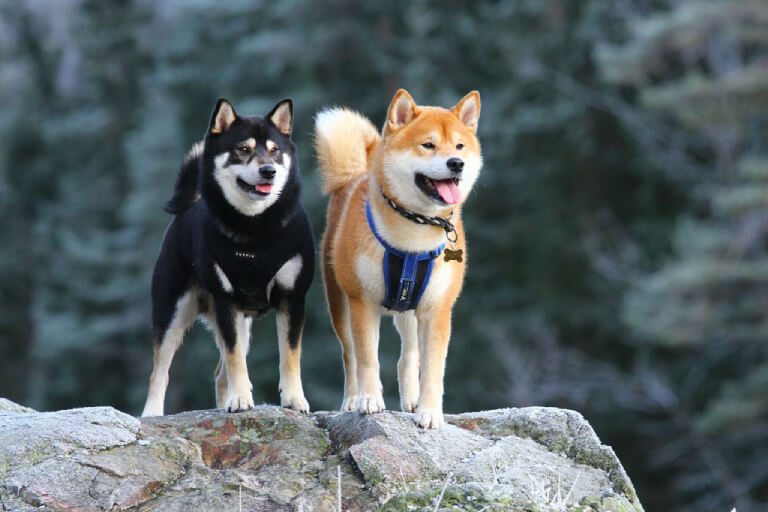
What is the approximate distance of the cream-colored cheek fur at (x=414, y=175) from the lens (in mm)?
5305

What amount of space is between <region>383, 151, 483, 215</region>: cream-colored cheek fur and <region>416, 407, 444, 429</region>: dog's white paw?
1.00m

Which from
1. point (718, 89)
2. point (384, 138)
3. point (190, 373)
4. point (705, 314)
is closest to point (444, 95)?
point (718, 89)

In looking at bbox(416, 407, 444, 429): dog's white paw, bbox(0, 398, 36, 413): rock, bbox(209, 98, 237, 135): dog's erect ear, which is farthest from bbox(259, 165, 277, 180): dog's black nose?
bbox(0, 398, 36, 413): rock

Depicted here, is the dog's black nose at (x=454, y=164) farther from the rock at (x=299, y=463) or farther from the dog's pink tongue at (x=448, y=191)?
the rock at (x=299, y=463)

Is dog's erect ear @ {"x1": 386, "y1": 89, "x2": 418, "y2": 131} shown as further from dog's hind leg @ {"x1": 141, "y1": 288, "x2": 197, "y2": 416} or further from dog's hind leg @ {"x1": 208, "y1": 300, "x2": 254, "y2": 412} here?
dog's hind leg @ {"x1": 141, "y1": 288, "x2": 197, "y2": 416}

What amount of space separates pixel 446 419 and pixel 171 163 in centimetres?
2429

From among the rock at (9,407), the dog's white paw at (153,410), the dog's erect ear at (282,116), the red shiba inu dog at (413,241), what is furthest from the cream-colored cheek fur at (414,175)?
the rock at (9,407)

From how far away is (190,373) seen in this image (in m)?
28.2

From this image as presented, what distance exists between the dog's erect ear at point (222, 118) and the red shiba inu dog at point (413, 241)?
80cm

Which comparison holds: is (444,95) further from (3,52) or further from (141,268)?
(3,52)

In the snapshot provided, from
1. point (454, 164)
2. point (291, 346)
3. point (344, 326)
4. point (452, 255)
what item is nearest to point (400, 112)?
point (454, 164)

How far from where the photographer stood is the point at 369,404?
17.2 feet

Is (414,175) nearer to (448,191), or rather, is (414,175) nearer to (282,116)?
(448,191)

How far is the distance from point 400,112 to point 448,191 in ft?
1.88
